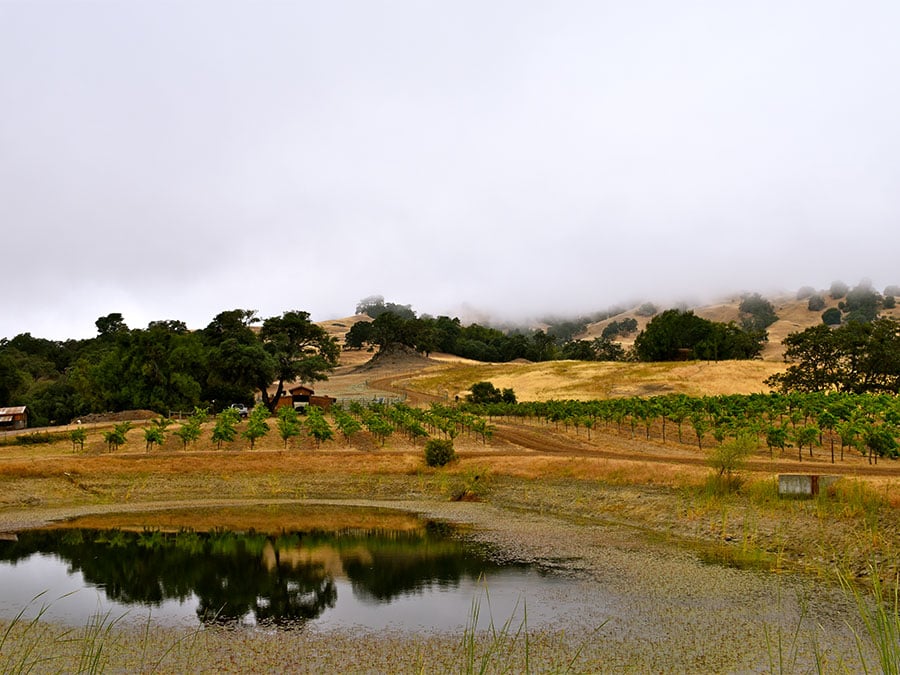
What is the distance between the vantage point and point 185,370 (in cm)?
9344

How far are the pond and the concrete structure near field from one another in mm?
14741

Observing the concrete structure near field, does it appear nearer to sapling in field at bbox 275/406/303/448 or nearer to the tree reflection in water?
the tree reflection in water

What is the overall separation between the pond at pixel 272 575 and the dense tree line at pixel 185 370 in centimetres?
4937

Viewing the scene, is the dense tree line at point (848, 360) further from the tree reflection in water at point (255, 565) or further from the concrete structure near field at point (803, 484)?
the tree reflection in water at point (255, 565)

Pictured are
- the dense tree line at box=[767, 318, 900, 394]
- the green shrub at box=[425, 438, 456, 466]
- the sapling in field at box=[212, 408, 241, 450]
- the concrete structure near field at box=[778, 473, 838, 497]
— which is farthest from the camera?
the dense tree line at box=[767, 318, 900, 394]

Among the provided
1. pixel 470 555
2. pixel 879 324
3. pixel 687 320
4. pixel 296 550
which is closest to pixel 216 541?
pixel 296 550

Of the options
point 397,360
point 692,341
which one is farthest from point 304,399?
point 692,341

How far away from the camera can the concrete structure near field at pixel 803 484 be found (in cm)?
3347

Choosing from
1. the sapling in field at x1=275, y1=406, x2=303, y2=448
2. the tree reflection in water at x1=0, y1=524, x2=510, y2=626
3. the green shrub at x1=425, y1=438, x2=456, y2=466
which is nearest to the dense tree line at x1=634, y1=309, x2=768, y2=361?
the sapling in field at x1=275, y1=406, x2=303, y2=448

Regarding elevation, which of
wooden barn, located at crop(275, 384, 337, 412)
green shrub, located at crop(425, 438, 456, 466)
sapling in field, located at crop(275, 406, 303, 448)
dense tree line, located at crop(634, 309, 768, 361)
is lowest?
green shrub, located at crop(425, 438, 456, 466)

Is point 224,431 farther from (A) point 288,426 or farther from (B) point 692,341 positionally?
(B) point 692,341

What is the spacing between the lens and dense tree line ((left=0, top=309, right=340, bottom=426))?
294 feet

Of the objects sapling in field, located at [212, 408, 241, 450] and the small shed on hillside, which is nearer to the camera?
sapling in field, located at [212, 408, 241, 450]

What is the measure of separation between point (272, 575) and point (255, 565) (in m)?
2.32
